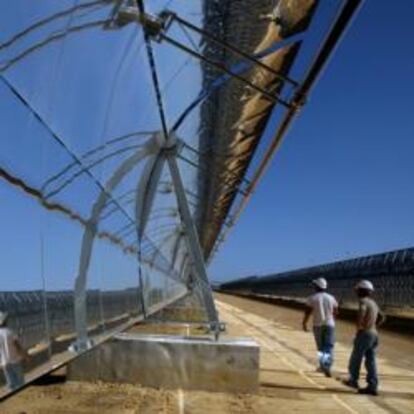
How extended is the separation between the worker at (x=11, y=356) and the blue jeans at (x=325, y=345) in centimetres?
985

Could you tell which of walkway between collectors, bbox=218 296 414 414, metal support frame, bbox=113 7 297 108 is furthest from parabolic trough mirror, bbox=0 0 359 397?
walkway between collectors, bbox=218 296 414 414

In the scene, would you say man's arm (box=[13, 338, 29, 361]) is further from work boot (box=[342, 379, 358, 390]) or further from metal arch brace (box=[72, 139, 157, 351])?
work boot (box=[342, 379, 358, 390])

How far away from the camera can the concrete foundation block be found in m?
11.3

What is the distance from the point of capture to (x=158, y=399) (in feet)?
34.8

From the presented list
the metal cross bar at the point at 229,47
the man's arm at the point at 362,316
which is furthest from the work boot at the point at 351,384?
the metal cross bar at the point at 229,47

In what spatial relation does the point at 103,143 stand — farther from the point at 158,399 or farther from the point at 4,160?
the point at 4,160

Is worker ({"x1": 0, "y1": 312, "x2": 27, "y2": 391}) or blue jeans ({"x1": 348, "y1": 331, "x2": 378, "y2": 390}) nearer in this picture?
worker ({"x1": 0, "y1": 312, "x2": 27, "y2": 391})

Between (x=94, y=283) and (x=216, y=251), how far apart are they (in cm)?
4024

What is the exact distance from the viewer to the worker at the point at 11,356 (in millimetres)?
4062

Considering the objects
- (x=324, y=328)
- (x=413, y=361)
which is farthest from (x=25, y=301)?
(x=413, y=361)

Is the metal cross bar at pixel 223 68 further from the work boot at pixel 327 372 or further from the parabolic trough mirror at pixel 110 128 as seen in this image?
the work boot at pixel 327 372

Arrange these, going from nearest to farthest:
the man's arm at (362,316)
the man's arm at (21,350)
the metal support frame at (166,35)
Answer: the man's arm at (21,350)
the metal support frame at (166,35)
the man's arm at (362,316)

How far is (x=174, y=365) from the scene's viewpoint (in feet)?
Result: 37.5

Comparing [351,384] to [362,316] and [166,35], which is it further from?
[166,35]
